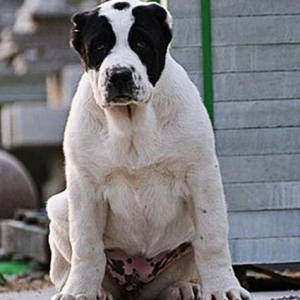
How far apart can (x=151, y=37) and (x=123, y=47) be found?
0.13 meters

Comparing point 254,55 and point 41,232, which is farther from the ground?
point 254,55

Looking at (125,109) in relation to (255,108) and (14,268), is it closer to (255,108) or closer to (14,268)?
(255,108)

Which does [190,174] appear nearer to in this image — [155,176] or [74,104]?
[155,176]

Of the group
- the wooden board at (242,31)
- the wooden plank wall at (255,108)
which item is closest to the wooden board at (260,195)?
the wooden plank wall at (255,108)

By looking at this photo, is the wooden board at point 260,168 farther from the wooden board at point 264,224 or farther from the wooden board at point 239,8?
the wooden board at point 239,8

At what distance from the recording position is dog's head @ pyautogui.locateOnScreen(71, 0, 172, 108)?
4.76 metres

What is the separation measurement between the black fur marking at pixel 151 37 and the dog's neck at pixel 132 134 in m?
0.15

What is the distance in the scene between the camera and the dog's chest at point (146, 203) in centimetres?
499

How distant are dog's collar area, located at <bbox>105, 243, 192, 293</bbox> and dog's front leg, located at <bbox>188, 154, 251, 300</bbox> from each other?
0.25m

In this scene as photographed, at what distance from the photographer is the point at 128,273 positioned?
17.7 ft

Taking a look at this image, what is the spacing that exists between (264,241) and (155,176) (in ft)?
4.64

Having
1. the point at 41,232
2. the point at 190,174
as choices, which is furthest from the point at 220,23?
the point at 41,232

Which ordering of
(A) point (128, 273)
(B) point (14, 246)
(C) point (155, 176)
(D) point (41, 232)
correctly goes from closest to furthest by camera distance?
(C) point (155, 176) < (A) point (128, 273) < (D) point (41, 232) < (B) point (14, 246)

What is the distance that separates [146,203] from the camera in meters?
5.04
